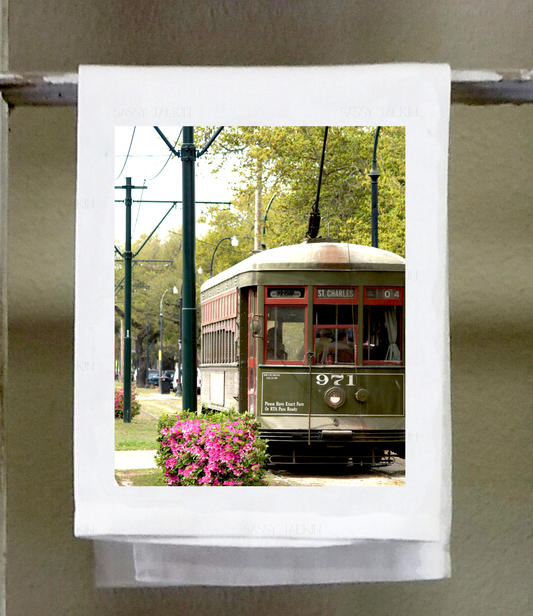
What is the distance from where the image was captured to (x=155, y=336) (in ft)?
164

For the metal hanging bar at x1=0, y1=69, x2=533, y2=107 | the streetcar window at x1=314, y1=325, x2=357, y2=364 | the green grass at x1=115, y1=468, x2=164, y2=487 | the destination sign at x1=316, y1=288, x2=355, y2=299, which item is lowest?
the green grass at x1=115, y1=468, x2=164, y2=487

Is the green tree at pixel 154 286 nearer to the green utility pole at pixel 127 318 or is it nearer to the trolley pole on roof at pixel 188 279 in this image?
the green utility pole at pixel 127 318

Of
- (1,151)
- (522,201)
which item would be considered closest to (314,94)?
(522,201)

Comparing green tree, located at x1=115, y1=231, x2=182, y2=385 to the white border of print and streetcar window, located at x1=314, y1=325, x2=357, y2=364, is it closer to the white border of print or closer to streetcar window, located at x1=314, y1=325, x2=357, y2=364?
streetcar window, located at x1=314, y1=325, x2=357, y2=364

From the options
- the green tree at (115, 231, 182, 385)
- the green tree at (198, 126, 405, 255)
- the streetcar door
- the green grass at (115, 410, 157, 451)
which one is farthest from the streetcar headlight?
the green tree at (115, 231, 182, 385)

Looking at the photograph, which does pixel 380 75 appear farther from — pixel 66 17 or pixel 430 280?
pixel 66 17

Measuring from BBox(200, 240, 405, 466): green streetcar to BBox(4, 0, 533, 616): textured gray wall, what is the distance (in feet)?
17.8

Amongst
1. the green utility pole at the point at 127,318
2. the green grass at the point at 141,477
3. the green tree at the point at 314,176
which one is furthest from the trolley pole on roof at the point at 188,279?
the green utility pole at the point at 127,318

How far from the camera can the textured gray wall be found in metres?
4.63

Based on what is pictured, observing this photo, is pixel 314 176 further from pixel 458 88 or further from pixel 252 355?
pixel 458 88

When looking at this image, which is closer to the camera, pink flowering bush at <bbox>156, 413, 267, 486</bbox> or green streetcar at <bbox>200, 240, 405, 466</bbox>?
pink flowering bush at <bbox>156, 413, 267, 486</bbox>

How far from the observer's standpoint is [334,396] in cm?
1038

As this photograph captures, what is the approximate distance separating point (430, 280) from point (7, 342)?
260cm

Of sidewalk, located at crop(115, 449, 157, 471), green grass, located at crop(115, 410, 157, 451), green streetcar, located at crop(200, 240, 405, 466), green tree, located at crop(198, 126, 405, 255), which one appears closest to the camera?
sidewalk, located at crop(115, 449, 157, 471)
